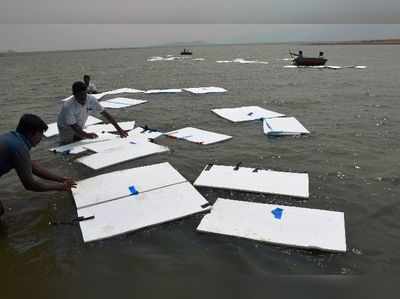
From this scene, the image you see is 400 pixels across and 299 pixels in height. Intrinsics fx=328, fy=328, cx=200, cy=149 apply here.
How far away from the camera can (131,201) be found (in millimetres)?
4184

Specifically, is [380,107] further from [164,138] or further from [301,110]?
[164,138]

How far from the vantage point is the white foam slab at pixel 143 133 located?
723 centimetres

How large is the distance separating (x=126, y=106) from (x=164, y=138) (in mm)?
4130

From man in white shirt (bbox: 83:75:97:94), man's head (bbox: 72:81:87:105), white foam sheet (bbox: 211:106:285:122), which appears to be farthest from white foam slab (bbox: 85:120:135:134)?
white foam sheet (bbox: 211:106:285:122)

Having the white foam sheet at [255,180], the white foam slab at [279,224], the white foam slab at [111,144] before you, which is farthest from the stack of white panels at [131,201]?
the white foam slab at [111,144]

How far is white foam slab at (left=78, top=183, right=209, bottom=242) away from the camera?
367 cm

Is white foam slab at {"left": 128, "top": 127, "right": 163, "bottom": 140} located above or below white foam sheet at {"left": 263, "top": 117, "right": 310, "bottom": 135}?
above

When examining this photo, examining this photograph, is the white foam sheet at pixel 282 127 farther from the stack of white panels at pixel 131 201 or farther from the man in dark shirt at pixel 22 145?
the man in dark shirt at pixel 22 145

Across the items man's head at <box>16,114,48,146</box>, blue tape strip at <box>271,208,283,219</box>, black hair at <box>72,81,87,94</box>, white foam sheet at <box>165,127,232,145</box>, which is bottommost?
blue tape strip at <box>271,208,283,219</box>

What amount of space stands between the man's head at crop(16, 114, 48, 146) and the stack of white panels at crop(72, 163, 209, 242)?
1.10m

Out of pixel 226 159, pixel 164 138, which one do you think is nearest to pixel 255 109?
pixel 164 138

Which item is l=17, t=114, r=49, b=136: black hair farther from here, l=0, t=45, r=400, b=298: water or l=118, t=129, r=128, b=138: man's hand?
l=118, t=129, r=128, b=138: man's hand

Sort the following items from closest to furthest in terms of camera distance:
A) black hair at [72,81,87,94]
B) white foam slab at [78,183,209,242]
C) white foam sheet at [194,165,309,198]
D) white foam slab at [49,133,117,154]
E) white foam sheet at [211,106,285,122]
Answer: white foam slab at [78,183,209,242]
white foam sheet at [194,165,309,198]
black hair at [72,81,87,94]
white foam slab at [49,133,117,154]
white foam sheet at [211,106,285,122]

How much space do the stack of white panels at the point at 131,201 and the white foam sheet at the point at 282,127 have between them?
336cm
